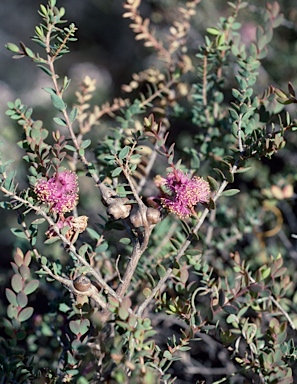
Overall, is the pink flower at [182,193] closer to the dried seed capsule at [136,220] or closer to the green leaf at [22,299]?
the dried seed capsule at [136,220]

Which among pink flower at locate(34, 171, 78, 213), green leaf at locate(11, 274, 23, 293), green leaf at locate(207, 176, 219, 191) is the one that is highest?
green leaf at locate(207, 176, 219, 191)

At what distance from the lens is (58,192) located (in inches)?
20.4

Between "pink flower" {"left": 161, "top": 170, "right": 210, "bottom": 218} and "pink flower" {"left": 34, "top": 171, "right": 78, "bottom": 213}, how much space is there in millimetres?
94

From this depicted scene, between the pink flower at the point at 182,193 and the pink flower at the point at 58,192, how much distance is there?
3.7 inches

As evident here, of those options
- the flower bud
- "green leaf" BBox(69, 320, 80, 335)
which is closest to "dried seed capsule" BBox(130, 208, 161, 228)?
the flower bud

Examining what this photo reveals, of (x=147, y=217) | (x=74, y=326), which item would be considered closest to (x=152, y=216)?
(x=147, y=217)

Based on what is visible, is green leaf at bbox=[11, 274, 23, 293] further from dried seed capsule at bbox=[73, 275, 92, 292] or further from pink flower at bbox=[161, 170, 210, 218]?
pink flower at bbox=[161, 170, 210, 218]

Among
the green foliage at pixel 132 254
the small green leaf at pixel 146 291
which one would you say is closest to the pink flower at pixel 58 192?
the green foliage at pixel 132 254

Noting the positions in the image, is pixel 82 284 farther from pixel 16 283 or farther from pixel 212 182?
pixel 212 182

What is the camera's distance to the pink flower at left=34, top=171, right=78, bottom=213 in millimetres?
515

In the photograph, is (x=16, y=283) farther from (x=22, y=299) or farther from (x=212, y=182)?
(x=212, y=182)

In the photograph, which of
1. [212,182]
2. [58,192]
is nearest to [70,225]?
[58,192]

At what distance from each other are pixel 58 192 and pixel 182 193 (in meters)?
0.12

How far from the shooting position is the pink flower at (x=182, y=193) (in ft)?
1.73
